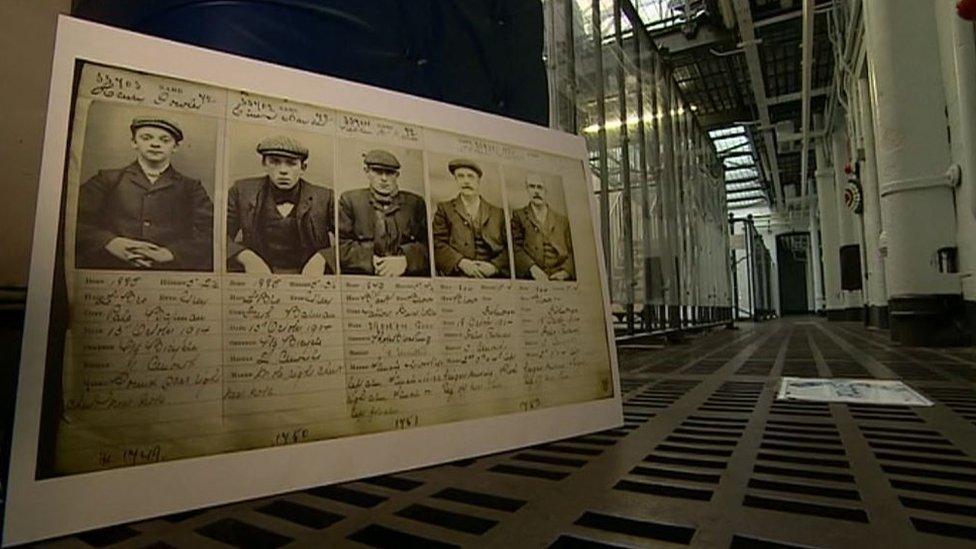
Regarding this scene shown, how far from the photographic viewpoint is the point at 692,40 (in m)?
3.89

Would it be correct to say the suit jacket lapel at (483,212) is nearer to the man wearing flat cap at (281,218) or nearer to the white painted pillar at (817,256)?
the man wearing flat cap at (281,218)

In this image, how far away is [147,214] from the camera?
1.45 feet

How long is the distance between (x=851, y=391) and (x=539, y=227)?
788 millimetres

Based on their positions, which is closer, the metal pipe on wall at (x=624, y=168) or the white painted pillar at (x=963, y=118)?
the white painted pillar at (x=963, y=118)

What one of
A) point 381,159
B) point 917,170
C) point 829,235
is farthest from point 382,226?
point 829,235

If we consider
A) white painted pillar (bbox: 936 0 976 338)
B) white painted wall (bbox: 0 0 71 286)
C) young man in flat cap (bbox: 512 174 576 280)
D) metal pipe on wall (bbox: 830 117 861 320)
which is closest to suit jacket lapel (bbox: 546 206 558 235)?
young man in flat cap (bbox: 512 174 576 280)

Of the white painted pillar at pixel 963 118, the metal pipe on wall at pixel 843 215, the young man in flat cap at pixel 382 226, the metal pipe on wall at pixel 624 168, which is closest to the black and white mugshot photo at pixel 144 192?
the young man in flat cap at pixel 382 226

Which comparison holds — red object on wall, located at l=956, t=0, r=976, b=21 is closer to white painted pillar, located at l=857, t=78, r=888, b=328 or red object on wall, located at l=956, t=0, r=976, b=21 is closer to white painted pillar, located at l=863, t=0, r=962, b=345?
white painted pillar, located at l=863, t=0, r=962, b=345

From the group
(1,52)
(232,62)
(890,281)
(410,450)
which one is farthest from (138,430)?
(890,281)

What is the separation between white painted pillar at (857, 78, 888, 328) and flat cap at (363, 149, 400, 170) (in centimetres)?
357

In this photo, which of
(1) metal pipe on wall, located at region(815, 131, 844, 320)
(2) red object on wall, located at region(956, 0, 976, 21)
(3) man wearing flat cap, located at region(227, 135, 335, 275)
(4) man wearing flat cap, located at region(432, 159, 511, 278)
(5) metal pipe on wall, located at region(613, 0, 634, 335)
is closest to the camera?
(3) man wearing flat cap, located at region(227, 135, 335, 275)

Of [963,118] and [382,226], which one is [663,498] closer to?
[382,226]

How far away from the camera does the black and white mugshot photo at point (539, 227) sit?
2.11 ft

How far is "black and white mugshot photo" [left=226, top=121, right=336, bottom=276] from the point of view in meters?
0.48
